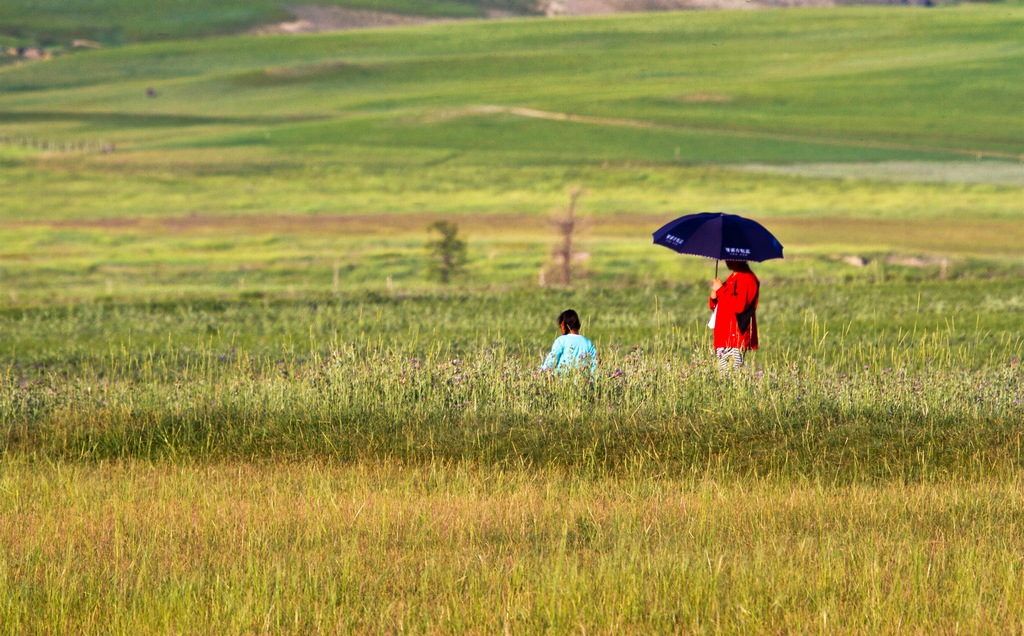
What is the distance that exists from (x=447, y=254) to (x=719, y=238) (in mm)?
56369

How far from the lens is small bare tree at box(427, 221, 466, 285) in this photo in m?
67.8

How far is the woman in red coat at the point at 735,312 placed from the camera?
1337 cm

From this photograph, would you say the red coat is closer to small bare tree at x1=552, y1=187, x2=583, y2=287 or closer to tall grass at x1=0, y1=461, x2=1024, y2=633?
tall grass at x1=0, y1=461, x2=1024, y2=633

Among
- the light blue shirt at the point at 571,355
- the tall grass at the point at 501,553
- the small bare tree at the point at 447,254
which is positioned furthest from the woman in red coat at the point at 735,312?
the small bare tree at the point at 447,254

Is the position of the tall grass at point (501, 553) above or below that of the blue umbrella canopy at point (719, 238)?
below

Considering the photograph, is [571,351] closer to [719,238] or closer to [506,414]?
[506,414]

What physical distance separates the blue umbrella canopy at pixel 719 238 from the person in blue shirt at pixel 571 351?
1.12m

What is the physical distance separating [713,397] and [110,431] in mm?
5056

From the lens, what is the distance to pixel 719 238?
1341 cm

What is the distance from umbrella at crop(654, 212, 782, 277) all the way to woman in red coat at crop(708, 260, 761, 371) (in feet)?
0.47

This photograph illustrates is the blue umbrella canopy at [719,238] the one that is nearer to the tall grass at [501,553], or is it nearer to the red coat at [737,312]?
the red coat at [737,312]

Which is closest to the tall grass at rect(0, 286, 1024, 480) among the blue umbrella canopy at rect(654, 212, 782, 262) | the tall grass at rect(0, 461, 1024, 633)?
the tall grass at rect(0, 461, 1024, 633)

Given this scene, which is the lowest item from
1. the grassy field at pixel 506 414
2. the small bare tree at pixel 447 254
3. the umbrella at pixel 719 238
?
the small bare tree at pixel 447 254

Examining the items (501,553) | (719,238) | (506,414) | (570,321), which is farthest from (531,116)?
(501,553)
